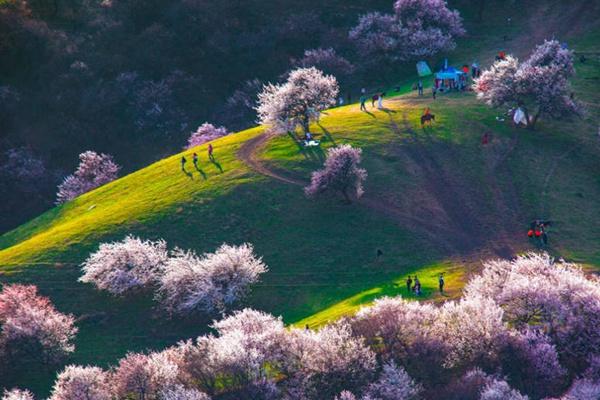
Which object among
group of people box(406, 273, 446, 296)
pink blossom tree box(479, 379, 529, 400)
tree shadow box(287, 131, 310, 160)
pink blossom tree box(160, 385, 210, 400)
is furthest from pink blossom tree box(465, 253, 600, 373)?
tree shadow box(287, 131, 310, 160)

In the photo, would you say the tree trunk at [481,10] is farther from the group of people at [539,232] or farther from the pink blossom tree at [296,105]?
the group of people at [539,232]

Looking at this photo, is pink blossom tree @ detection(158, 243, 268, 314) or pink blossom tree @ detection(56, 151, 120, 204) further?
pink blossom tree @ detection(56, 151, 120, 204)

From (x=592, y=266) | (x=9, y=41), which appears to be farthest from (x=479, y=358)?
(x=9, y=41)

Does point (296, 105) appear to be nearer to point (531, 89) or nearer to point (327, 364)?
point (531, 89)

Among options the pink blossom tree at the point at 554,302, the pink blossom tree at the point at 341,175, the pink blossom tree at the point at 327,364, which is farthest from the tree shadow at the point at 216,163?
the pink blossom tree at the point at 554,302

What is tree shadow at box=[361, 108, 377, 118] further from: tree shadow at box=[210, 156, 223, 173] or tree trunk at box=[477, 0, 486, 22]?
tree trunk at box=[477, 0, 486, 22]

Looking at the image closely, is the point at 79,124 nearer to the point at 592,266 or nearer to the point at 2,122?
the point at 2,122

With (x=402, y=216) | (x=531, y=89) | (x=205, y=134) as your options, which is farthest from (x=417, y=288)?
(x=205, y=134)
